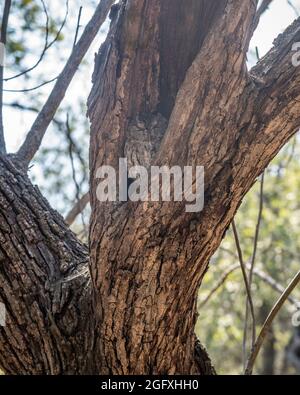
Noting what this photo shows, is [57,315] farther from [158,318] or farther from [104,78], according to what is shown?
[104,78]

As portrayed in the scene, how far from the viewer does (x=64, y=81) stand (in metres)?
2.56

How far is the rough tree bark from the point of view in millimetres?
1748

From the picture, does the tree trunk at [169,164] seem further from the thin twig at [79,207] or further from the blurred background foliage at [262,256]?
the blurred background foliage at [262,256]

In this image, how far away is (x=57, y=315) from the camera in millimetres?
1921

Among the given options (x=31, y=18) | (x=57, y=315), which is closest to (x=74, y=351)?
(x=57, y=315)

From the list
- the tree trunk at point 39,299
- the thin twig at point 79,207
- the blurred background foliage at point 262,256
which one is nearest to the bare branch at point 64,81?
the tree trunk at point 39,299

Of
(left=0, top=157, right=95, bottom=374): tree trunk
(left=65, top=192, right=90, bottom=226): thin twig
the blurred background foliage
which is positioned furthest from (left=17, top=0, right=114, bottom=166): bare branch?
the blurred background foliage

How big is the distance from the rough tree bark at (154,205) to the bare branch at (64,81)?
0.52 meters

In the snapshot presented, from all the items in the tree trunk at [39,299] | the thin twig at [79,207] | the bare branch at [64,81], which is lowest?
the tree trunk at [39,299]

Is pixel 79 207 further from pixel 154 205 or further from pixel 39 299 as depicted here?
pixel 154 205

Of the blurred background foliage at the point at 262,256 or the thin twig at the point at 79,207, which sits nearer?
the thin twig at the point at 79,207

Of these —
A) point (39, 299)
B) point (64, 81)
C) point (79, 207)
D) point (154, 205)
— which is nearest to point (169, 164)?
point (154, 205)

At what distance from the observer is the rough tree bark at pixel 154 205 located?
5.74ft

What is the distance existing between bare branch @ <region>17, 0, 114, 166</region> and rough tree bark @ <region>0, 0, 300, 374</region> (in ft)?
1.72
